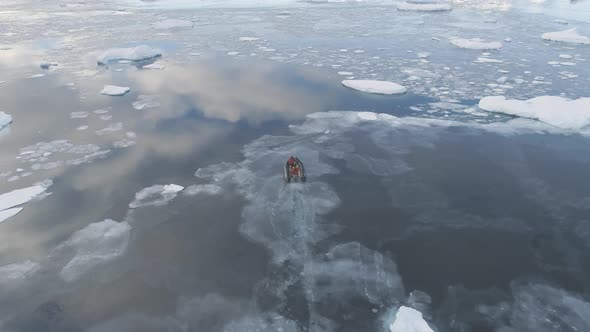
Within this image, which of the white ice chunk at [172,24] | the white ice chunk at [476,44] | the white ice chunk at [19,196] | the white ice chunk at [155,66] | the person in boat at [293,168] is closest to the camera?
the white ice chunk at [19,196]

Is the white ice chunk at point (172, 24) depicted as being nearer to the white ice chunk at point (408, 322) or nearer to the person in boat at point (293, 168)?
the person in boat at point (293, 168)

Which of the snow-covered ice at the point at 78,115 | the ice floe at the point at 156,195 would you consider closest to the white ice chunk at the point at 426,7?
the snow-covered ice at the point at 78,115

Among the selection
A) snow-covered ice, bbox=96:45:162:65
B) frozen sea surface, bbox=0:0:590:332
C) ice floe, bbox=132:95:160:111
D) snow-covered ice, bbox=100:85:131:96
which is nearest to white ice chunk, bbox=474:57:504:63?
frozen sea surface, bbox=0:0:590:332

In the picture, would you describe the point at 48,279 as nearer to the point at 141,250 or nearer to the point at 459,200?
the point at 141,250

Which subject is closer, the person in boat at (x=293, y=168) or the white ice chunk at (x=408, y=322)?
the white ice chunk at (x=408, y=322)

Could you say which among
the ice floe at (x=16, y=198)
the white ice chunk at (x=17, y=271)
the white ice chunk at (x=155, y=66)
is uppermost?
the white ice chunk at (x=155, y=66)

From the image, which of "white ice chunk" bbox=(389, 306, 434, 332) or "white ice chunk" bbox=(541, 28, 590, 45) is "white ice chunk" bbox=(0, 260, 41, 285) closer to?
"white ice chunk" bbox=(389, 306, 434, 332)

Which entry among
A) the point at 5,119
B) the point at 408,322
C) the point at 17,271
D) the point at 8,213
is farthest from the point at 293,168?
the point at 5,119
